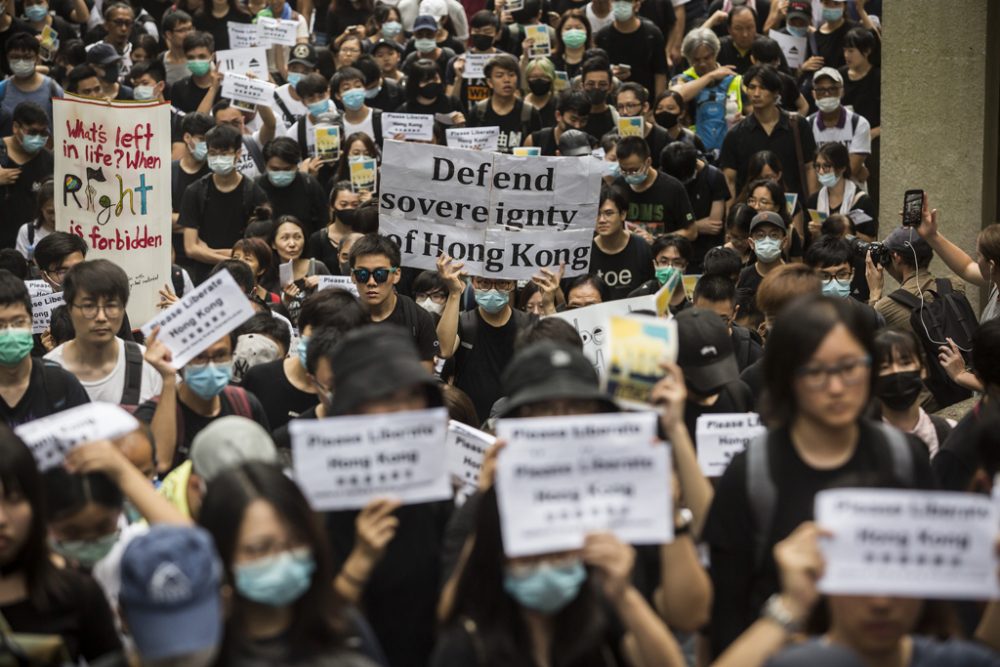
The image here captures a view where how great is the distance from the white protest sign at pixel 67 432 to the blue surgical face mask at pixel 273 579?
96 cm

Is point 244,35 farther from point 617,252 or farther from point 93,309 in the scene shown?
point 93,309

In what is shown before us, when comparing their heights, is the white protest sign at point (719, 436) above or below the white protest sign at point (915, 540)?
below

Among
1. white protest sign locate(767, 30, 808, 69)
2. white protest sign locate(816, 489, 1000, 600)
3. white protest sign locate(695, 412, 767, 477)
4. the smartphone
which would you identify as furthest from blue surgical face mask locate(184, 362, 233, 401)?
white protest sign locate(767, 30, 808, 69)

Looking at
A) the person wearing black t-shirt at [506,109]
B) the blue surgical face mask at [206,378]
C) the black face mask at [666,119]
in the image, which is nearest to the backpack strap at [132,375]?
the blue surgical face mask at [206,378]

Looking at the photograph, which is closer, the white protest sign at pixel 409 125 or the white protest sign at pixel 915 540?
the white protest sign at pixel 915 540

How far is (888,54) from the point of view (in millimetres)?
11867

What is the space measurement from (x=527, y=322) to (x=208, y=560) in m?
5.58

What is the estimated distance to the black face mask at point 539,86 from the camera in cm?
1514

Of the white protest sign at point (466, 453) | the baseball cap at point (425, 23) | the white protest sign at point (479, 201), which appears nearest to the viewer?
the white protest sign at point (466, 453)

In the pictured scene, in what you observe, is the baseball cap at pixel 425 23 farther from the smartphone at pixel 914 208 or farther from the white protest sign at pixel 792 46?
the smartphone at pixel 914 208

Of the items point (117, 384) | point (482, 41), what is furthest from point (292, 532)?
point (482, 41)

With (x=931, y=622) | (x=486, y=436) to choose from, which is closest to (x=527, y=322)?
(x=486, y=436)

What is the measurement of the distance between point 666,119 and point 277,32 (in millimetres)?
4982

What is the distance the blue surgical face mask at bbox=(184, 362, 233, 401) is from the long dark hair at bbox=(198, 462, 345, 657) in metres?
2.79
